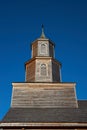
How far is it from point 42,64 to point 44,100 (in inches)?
170

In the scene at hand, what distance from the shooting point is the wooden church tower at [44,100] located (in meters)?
17.2

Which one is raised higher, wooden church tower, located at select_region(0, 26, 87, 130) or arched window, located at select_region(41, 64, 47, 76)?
arched window, located at select_region(41, 64, 47, 76)

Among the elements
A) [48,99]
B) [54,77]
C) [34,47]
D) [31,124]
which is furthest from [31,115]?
[34,47]

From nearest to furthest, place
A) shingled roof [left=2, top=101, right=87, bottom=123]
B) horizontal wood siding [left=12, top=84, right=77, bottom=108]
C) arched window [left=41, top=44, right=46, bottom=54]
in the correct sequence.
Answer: shingled roof [left=2, top=101, right=87, bottom=123]
horizontal wood siding [left=12, top=84, right=77, bottom=108]
arched window [left=41, top=44, right=46, bottom=54]

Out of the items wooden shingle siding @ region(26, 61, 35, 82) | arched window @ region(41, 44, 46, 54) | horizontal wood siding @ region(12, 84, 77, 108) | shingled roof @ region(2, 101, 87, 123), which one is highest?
arched window @ region(41, 44, 46, 54)

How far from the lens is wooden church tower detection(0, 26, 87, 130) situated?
1720cm

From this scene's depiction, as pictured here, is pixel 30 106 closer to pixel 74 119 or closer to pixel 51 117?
pixel 51 117

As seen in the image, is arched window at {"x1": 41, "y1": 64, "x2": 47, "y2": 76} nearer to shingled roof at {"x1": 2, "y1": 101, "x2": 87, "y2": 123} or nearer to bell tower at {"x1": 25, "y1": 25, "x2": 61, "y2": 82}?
bell tower at {"x1": 25, "y1": 25, "x2": 61, "y2": 82}

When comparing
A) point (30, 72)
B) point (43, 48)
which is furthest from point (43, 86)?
point (43, 48)

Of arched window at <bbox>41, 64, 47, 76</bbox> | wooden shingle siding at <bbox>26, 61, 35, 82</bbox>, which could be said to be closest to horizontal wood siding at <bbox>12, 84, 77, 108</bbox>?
wooden shingle siding at <bbox>26, 61, 35, 82</bbox>

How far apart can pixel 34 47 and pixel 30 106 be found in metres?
7.67

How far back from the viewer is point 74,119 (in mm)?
17797

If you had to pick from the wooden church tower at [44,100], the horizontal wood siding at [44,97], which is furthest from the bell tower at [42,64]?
the horizontal wood siding at [44,97]

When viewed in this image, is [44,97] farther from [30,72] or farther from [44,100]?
[30,72]
